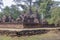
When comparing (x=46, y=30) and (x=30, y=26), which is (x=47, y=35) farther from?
(x=30, y=26)

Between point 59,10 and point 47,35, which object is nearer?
point 47,35

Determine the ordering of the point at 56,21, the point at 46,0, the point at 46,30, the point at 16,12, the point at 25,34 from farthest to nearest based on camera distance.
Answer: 1. the point at 16,12
2. the point at 46,0
3. the point at 56,21
4. the point at 46,30
5. the point at 25,34

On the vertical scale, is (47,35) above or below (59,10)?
below

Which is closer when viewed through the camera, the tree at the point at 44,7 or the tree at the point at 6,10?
the tree at the point at 44,7

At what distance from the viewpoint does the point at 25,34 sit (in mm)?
13141

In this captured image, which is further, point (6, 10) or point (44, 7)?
point (6, 10)

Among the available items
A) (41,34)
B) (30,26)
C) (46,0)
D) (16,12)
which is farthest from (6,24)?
(16,12)

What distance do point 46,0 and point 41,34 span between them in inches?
387

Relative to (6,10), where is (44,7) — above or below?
above

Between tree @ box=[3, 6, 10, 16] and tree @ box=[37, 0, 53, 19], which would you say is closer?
tree @ box=[37, 0, 53, 19]

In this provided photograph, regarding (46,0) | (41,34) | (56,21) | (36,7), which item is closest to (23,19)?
(56,21)

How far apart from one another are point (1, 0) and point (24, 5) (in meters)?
3.48

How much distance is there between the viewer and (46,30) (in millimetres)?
14055

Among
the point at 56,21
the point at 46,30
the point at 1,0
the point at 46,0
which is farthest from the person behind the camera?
the point at 1,0
